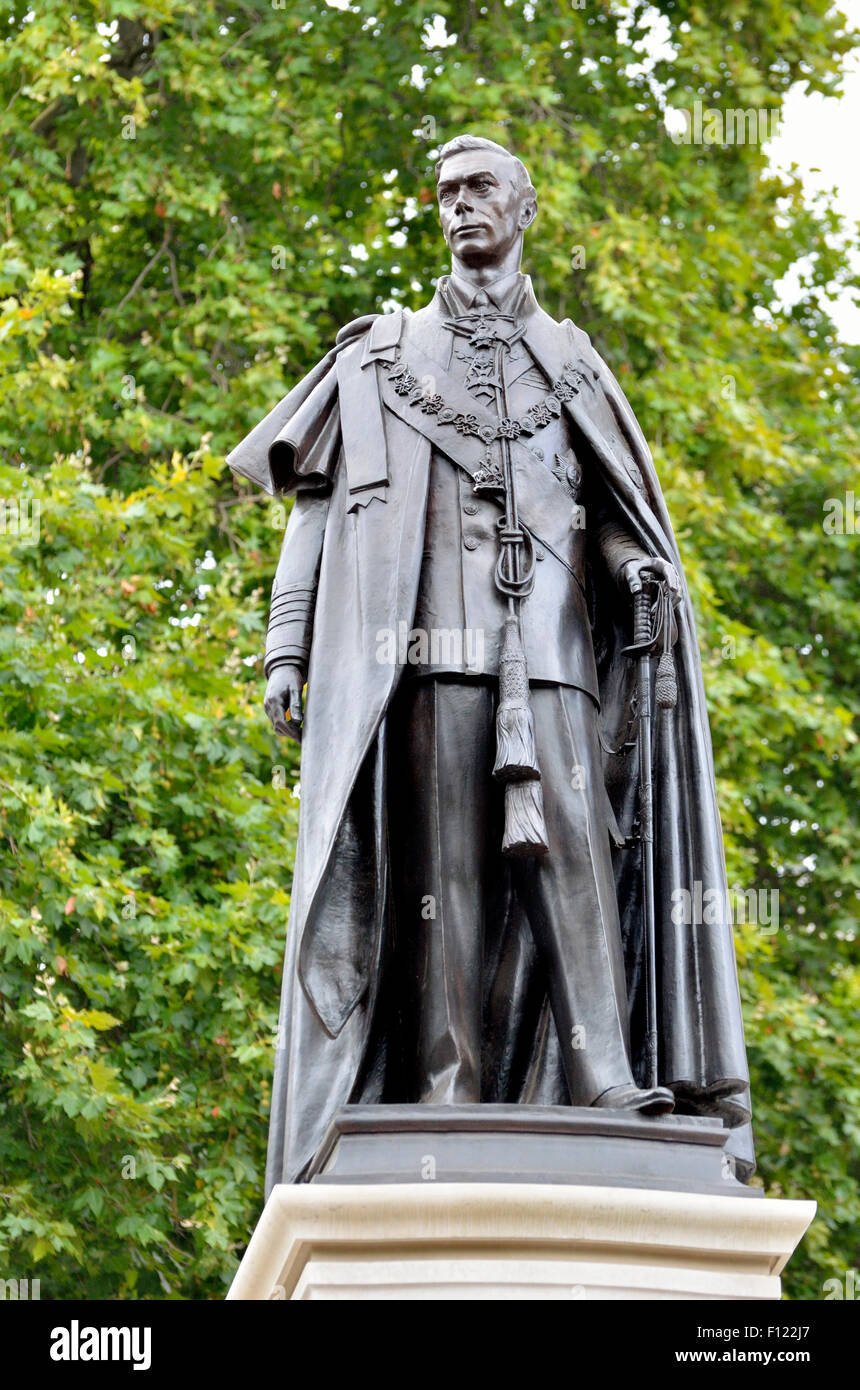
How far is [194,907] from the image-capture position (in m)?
14.3

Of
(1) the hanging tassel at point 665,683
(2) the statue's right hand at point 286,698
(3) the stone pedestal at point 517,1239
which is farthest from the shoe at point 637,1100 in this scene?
(2) the statue's right hand at point 286,698

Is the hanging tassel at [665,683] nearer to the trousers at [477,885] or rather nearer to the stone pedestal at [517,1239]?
the trousers at [477,885]

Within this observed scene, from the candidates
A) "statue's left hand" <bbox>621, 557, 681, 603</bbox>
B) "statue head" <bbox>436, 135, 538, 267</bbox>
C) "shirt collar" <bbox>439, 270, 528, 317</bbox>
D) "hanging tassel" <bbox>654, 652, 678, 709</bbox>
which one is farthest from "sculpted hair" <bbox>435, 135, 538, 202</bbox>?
"hanging tassel" <bbox>654, 652, 678, 709</bbox>

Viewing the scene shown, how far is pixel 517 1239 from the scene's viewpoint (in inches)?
238

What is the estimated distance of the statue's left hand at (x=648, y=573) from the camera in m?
7.25

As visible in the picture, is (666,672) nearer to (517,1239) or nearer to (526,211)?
(526,211)

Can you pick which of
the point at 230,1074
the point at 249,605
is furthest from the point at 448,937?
the point at 249,605

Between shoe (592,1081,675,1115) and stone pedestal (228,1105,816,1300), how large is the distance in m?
0.08

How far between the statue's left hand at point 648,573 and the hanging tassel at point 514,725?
19.0 inches

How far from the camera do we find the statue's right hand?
725cm

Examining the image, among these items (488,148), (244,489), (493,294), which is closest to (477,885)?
(493,294)

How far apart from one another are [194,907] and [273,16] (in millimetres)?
7695

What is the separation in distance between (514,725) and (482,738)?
172 mm

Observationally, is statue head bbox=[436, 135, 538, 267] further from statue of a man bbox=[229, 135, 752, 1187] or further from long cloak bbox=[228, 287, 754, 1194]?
long cloak bbox=[228, 287, 754, 1194]
